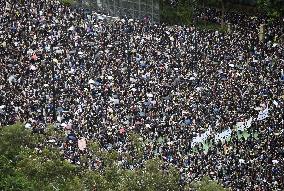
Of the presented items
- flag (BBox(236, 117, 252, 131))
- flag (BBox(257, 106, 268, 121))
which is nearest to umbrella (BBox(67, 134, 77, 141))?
flag (BBox(236, 117, 252, 131))

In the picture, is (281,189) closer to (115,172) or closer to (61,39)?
(115,172)

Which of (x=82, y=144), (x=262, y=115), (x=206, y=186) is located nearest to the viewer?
(x=206, y=186)

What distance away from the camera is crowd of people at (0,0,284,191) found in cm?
3956

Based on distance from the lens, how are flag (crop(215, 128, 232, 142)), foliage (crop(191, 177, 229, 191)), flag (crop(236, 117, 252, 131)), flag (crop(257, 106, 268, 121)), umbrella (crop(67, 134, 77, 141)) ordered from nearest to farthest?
foliage (crop(191, 177, 229, 191))
umbrella (crop(67, 134, 77, 141))
flag (crop(215, 128, 232, 142))
flag (crop(236, 117, 252, 131))
flag (crop(257, 106, 268, 121))

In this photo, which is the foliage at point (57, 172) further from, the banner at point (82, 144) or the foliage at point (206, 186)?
the banner at point (82, 144)

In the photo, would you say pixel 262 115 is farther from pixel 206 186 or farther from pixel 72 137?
pixel 206 186

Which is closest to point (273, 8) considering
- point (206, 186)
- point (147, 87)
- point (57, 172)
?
point (147, 87)

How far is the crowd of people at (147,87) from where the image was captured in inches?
1558

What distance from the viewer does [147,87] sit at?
4744 cm

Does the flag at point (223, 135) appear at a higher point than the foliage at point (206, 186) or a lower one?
lower

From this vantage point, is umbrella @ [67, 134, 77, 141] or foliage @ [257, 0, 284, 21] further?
foliage @ [257, 0, 284, 21]

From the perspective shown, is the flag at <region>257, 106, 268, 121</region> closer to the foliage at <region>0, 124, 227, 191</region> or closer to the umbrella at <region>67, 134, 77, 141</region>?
the foliage at <region>0, 124, 227, 191</region>

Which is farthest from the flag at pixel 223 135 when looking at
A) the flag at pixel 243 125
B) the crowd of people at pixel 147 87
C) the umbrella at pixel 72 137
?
the umbrella at pixel 72 137

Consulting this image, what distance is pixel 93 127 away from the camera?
1674 inches
